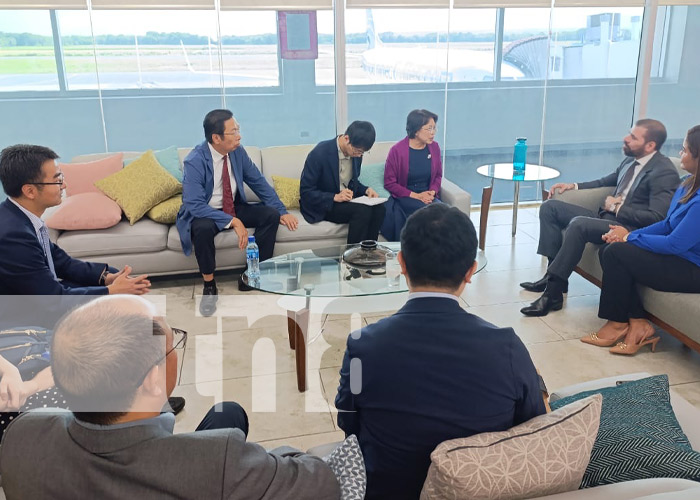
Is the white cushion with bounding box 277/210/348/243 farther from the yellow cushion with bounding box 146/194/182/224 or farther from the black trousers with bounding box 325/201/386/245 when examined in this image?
the yellow cushion with bounding box 146/194/182/224

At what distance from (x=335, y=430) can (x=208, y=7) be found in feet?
13.0

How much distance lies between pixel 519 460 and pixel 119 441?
2.71 feet

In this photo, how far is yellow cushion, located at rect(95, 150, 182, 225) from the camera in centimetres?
435

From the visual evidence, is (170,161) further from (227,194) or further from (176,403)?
(176,403)

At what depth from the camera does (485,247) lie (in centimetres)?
507

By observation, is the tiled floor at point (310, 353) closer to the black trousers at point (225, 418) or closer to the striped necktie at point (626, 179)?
the striped necktie at point (626, 179)

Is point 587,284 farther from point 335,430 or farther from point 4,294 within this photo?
point 4,294

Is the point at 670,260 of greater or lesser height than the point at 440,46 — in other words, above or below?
below

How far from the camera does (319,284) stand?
3.40 m

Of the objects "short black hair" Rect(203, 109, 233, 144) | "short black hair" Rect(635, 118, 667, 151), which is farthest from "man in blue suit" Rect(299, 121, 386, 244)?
"short black hair" Rect(635, 118, 667, 151)

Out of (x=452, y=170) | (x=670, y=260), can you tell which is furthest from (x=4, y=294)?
(x=452, y=170)

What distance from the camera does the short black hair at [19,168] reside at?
271 centimetres

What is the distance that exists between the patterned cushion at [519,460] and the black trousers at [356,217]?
3.06 meters

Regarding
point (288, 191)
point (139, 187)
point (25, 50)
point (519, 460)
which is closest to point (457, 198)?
point (288, 191)
